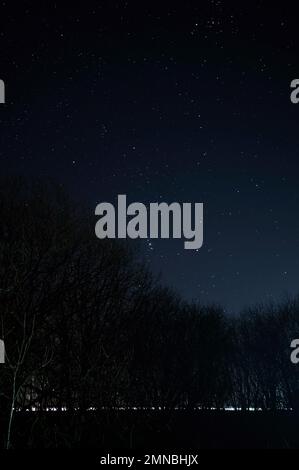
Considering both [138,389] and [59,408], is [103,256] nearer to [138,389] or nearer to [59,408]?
[59,408]

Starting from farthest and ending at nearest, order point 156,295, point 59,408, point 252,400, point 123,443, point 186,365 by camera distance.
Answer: point 252,400 → point 186,365 → point 156,295 → point 123,443 → point 59,408

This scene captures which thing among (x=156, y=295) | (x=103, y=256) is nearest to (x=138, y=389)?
(x=156, y=295)

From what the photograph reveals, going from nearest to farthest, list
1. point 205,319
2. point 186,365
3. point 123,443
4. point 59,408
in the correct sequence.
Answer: point 59,408, point 123,443, point 186,365, point 205,319

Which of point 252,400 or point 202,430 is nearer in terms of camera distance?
point 202,430

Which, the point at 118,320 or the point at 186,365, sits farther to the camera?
the point at 186,365

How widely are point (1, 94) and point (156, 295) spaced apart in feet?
58.3

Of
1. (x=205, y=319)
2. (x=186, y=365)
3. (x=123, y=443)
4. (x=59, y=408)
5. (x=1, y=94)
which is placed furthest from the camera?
(x=205, y=319)

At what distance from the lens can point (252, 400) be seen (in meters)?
64.6

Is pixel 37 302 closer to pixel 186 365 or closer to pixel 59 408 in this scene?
pixel 59 408

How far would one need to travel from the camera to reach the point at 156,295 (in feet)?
115

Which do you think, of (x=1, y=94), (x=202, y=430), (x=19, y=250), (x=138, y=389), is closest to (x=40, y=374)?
(x=19, y=250)
